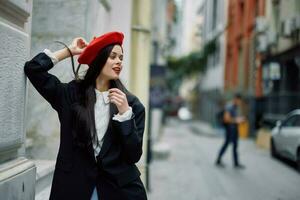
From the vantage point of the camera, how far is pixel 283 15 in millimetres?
16750

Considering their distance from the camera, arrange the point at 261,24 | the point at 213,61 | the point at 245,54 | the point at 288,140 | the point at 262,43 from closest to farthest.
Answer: the point at 288,140, the point at 262,43, the point at 261,24, the point at 245,54, the point at 213,61

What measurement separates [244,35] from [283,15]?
882 centimetres

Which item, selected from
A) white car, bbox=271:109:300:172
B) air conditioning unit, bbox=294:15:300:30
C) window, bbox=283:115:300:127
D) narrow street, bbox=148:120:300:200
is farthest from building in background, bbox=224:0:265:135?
window, bbox=283:115:300:127

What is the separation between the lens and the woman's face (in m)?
2.75

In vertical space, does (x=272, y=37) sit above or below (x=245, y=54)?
below

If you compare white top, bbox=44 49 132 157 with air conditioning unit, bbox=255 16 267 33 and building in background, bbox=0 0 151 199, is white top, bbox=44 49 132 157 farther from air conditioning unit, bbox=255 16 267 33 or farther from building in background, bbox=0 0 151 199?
air conditioning unit, bbox=255 16 267 33

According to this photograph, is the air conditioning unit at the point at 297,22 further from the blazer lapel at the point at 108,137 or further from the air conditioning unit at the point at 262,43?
the blazer lapel at the point at 108,137

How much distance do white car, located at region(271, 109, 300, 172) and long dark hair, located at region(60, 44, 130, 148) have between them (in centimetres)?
873

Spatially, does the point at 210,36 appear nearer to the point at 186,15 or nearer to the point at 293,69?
the point at 293,69

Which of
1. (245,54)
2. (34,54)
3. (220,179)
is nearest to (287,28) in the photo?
(220,179)

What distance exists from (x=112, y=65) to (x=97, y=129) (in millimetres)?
398

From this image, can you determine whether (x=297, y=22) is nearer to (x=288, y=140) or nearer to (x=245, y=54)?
(x=288, y=140)

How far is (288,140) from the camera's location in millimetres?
11805

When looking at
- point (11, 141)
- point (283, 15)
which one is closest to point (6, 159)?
point (11, 141)
